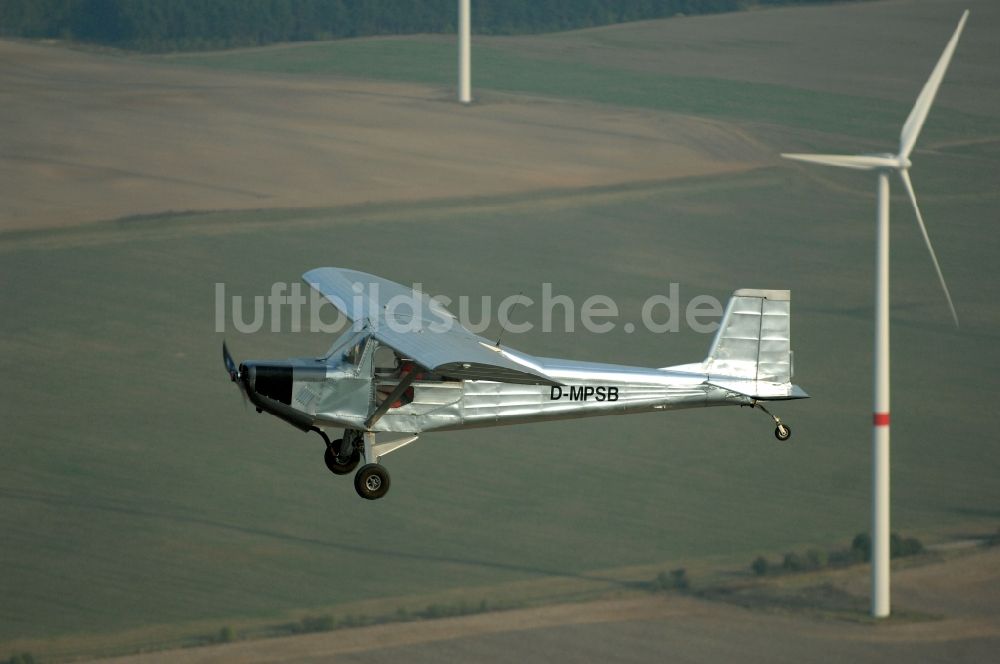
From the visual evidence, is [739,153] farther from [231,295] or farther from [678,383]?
[678,383]

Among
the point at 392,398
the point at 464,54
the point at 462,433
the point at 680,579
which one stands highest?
the point at 392,398

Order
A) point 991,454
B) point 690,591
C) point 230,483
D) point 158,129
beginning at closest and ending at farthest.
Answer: point 690,591 → point 230,483 → point 991,454 → point 158,129

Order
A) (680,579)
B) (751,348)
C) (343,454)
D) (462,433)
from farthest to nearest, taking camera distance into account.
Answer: (462,433), (680,579), (751,348), (343,454)

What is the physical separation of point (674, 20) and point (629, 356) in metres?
58.2

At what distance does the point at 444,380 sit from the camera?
26547 millimetres

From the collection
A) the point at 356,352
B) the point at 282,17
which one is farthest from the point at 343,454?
the point at 282,17

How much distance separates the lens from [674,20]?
399 ft

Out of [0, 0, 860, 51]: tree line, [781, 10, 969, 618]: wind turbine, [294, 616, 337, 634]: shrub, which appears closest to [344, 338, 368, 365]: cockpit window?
[781, 10, 969, 618]: wind turbine

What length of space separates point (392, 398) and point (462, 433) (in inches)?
1455

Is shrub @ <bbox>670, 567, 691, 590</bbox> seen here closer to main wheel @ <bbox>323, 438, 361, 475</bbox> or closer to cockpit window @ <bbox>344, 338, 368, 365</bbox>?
main wheel @ <bbox>323, 438, 361, 475</bbox>

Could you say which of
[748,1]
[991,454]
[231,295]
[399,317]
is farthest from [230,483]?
[748,1]

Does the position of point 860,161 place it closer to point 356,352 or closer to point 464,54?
point 356,352

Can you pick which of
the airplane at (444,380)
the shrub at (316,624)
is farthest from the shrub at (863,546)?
the airplane at (444,380)

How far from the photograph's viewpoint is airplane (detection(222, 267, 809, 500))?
25.5 meters
